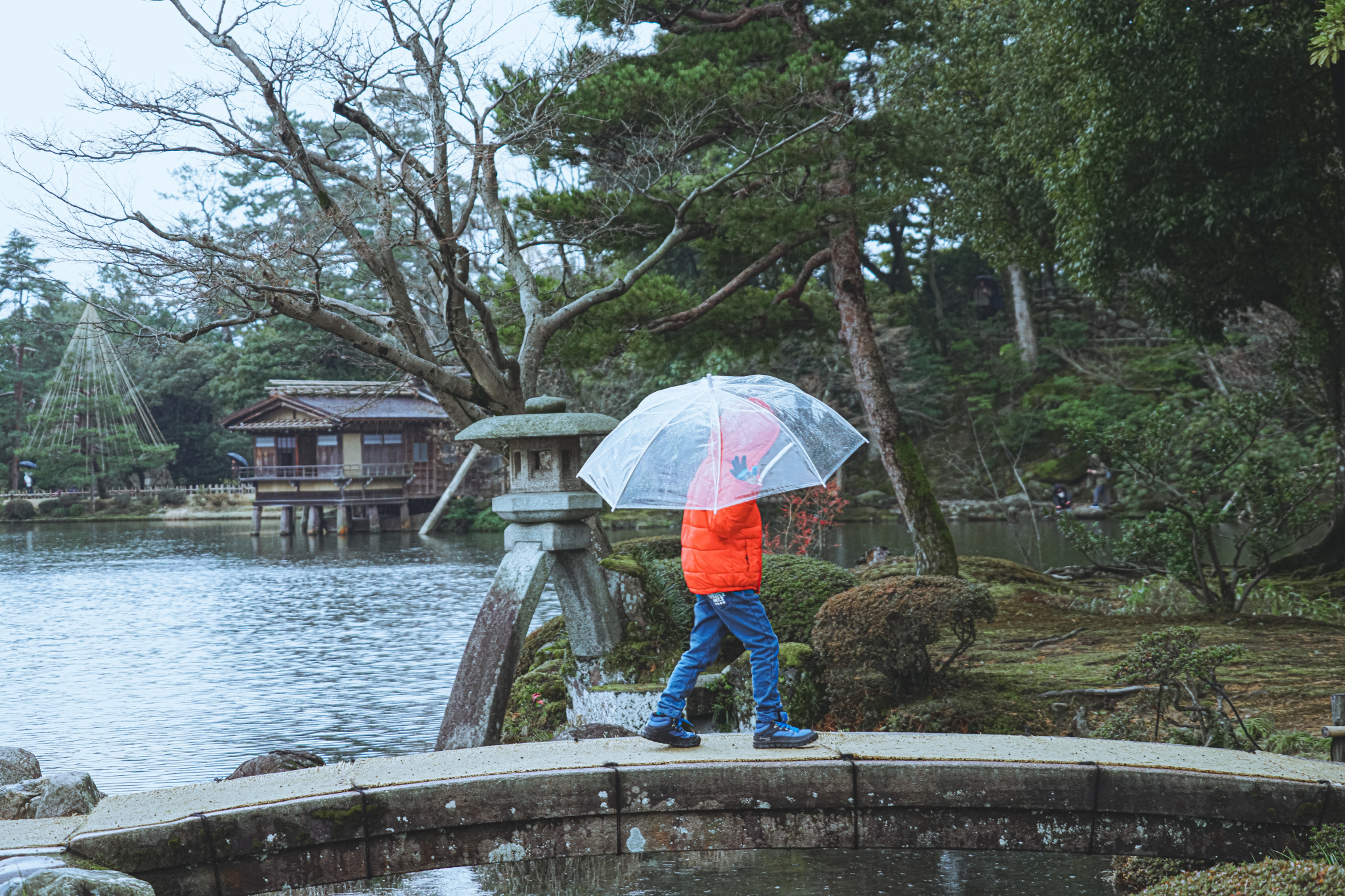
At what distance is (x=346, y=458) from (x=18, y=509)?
15.2m

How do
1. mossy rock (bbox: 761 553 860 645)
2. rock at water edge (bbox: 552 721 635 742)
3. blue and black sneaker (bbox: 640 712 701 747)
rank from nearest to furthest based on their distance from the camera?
blue and black sneaker (bbox: 640 712 701 747) < rock at water edge (bbox: 552 721 635 742) < mossy rock (bbox: 761 553 860 645)

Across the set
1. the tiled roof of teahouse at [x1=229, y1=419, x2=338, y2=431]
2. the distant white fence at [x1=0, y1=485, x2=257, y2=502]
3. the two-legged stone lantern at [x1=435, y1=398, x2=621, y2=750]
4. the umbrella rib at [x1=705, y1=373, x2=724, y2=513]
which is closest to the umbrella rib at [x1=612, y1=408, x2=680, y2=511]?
the umbrella rib at [x1=705, y1=373, x2=724, y2=513]

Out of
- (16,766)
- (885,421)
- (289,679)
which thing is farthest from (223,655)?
(885,421)

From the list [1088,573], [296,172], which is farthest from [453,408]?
[1088,573]

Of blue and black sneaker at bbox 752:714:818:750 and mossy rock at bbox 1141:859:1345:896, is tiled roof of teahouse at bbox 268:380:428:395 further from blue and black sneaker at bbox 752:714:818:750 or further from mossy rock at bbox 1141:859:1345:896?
mossy rock at bbox 1141:859:1345:896

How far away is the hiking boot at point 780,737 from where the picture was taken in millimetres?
4512

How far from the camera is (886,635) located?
19.7 feet

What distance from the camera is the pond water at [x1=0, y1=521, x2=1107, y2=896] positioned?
15.5 feet

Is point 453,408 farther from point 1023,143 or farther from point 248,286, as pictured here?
point 1023,143

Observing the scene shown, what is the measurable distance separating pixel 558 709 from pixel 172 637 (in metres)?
9.03

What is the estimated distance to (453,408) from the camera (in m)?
10.5

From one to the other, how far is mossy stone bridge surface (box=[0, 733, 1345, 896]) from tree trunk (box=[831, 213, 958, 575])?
251 inches

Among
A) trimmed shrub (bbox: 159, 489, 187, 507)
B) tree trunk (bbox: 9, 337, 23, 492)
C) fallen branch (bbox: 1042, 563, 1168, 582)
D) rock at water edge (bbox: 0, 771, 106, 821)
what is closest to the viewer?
rock at water edge (bbox: 0, 771, 106, 821)

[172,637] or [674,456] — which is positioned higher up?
[674,456]
